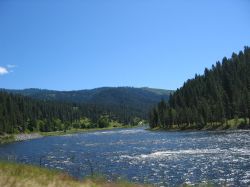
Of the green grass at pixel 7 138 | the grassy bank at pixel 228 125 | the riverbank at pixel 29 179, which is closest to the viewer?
the riverbank at pixel 29 179

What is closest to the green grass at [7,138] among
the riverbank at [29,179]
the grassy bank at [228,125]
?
the grassy bank at [228,125]

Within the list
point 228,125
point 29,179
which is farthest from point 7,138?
point 29,179

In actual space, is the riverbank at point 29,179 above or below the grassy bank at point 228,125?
below

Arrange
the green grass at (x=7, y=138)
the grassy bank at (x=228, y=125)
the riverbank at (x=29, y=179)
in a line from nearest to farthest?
the riverbank at (x=29, y=179), the grassy bank at (x=228, y=125), the green grass at (x=7, y=138)

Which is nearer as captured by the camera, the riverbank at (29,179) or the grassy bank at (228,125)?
the riverbank at (29,179)

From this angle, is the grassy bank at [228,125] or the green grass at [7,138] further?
the green grass at [7,138]

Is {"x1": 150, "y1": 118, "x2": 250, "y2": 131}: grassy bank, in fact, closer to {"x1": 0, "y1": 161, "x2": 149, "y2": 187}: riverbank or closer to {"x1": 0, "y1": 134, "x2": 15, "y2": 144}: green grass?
{"x1": 0, "y1": 134, "x2": 15, "y2": 144}: green grass

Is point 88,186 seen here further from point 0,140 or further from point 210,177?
point 0,140

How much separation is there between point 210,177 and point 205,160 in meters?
16.8

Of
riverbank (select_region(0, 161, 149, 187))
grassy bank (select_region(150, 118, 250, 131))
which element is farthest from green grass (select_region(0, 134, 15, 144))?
riverbank (select_region(0, 161, 149, 187))

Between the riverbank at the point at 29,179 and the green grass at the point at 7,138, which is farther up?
the green grass at the point at 7,138

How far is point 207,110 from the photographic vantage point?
582ft

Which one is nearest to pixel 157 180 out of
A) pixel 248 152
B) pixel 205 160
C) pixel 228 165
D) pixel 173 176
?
pixel 173 176

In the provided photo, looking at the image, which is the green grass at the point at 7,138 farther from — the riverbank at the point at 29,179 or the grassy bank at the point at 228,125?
the riverbank at the point at 29,179
